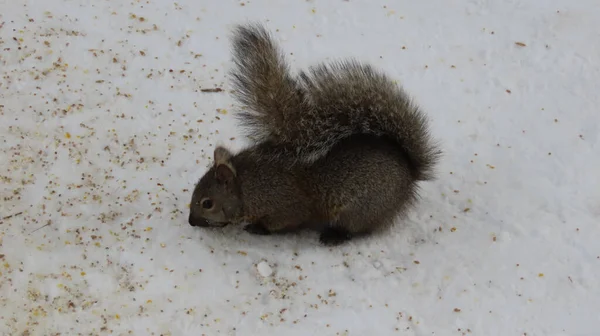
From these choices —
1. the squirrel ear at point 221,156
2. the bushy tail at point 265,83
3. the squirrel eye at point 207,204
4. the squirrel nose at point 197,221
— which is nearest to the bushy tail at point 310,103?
the bushy tail at point 265,83

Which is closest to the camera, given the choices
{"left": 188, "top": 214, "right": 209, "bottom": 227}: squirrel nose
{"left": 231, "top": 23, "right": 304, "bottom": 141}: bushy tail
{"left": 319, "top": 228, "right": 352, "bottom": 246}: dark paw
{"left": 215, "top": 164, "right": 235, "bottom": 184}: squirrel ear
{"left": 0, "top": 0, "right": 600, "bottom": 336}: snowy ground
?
{"left": 0, "top": 0, "right": 600, "bottom": 336}: snowy ground

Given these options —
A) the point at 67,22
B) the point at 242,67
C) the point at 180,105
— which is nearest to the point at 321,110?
the point at 242,67

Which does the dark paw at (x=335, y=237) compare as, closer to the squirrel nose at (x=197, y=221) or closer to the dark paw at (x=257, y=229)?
the dark paw at (x=257, y=229)

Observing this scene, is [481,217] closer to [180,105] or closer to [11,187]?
[180,105]

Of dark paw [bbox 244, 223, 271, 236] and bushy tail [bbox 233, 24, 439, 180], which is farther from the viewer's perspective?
dark paw [bbox 244, 223, 271, 236]

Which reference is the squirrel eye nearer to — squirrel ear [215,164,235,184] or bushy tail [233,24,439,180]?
squirrel ear [215,164,235,184]

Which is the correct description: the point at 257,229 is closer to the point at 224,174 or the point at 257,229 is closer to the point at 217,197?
the point at 217,197

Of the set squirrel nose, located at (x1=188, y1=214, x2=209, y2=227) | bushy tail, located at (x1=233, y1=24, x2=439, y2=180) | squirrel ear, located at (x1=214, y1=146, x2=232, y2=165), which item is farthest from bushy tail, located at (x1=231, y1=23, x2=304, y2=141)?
squirrel nose, located at (x1=188, y1=214, x2=209, y2=227)
